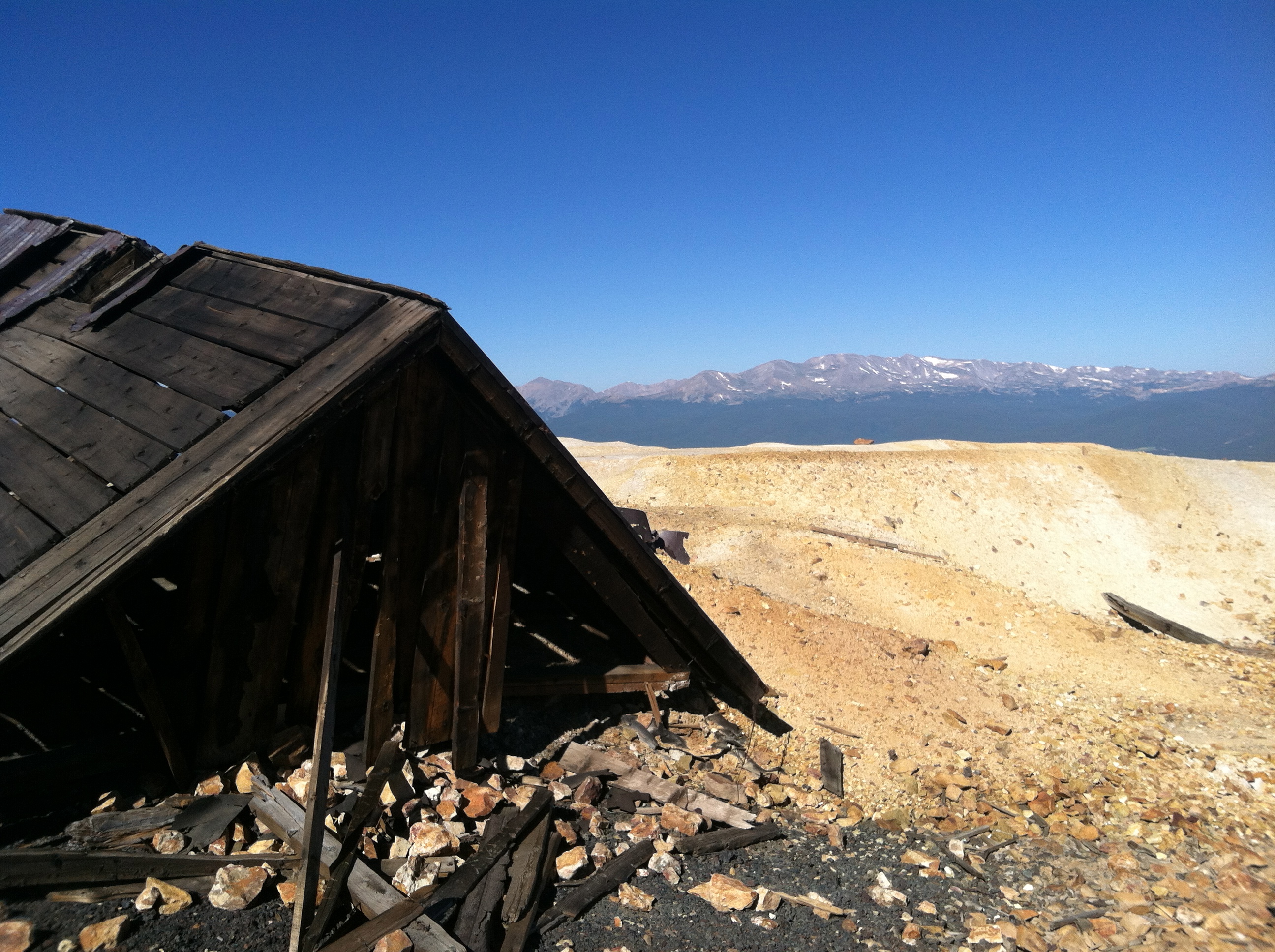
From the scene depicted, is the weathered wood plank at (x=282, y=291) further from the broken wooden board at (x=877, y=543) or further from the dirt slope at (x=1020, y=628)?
the broken wooden board at (x=877, y=543)

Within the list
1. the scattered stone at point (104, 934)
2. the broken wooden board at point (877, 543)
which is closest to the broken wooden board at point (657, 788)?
the scattered stone at point (104, 934)

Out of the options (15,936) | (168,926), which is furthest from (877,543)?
(15,936)

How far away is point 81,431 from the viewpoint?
4.33 metres

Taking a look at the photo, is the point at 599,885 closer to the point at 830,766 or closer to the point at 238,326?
the point at 830,766

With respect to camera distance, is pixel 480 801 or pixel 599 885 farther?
pixel 480 801

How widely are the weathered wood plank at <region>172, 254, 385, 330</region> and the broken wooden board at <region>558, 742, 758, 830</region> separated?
3.66 metres

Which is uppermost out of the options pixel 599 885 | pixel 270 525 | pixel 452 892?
pixel 270 525

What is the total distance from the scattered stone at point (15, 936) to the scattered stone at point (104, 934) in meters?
0.19

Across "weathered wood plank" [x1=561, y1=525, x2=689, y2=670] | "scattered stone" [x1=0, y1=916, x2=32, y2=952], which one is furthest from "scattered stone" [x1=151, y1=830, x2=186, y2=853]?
"weathered wood plank" [x1=561, y1=525, x2=689, y2=670]

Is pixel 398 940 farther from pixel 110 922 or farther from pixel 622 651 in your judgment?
pixel 622 651

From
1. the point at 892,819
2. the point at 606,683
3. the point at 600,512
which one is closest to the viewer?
the point at 600,512

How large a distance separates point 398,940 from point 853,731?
18.4ft

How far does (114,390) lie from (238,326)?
889 mm

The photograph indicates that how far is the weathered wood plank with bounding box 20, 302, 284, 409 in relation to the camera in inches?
167
